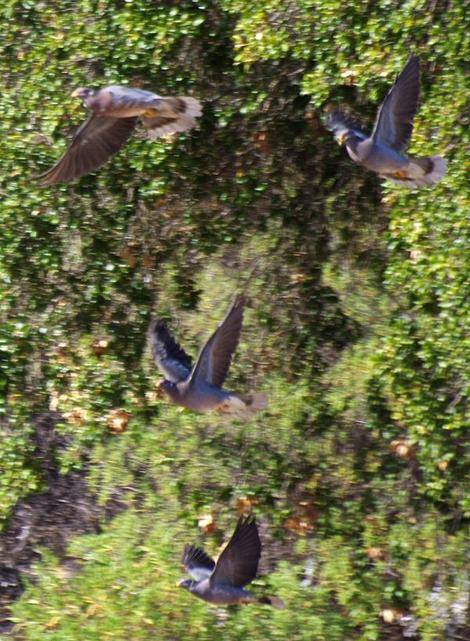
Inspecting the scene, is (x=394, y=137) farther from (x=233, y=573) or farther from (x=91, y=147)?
(x=233, y=573)

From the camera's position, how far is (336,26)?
616 cm

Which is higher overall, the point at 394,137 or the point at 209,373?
the point at 394,137

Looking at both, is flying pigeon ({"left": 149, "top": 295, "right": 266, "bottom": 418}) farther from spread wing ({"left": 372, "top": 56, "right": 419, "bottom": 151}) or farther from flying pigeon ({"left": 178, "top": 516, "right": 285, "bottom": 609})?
spread wing ({"left": 372, "top": 56, "right": 419, "bottom": 151})

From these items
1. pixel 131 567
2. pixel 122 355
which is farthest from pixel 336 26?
pixel 131 567

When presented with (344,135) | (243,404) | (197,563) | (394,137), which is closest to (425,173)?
(394,137)

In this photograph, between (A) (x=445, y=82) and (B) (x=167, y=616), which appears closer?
(A) (x=445, y=82)

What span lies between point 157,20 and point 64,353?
1692 millimetres

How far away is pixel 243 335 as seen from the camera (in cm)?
712

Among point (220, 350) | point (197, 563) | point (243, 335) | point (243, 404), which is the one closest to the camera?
point (220, 350)

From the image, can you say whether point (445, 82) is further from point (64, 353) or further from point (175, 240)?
point (64, 353)

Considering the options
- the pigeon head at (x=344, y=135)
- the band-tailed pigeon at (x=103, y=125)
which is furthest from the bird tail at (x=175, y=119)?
the pigeon head at (x=344, y=135)

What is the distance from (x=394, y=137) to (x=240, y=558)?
1895 mm

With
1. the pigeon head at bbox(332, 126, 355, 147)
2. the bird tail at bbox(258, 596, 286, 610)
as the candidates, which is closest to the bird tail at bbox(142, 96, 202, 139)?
the pigeon head at bbox(332, 126, 355, 147)

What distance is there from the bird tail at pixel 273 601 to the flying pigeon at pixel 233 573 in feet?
0.95
